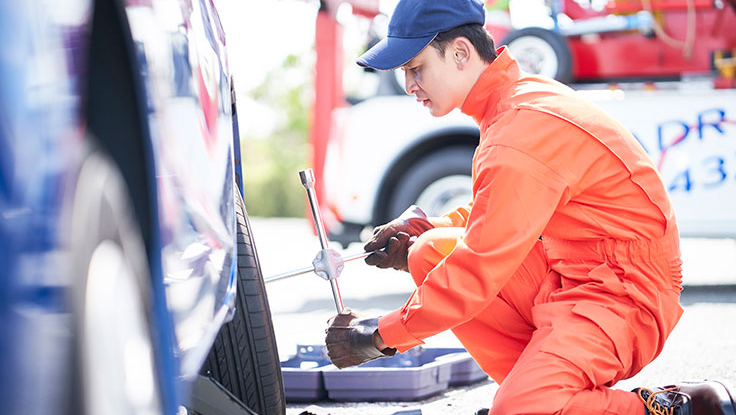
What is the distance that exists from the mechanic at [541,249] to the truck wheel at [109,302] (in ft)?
3.01


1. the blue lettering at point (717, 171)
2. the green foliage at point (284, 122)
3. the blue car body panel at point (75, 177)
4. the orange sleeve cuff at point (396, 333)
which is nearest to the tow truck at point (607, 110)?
the blue lettering at point (717, 171)

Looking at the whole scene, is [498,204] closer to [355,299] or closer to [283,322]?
[283,322]

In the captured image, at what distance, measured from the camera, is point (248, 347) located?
189cm

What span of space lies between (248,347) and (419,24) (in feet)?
2.64

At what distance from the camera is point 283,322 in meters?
4.27

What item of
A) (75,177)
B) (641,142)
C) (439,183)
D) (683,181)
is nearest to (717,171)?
(683,181)

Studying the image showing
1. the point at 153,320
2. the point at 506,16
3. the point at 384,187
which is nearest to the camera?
the point at 153,320

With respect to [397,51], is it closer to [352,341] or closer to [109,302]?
[352,341]

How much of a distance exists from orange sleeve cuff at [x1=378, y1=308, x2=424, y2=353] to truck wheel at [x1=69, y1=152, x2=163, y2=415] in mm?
920

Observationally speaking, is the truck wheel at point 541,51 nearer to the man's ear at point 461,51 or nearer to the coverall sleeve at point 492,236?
the man's ear at point 461,51

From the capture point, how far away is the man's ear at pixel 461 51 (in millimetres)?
2002

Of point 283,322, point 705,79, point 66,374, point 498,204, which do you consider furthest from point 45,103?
point 705,79

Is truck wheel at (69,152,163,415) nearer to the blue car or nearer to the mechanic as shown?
the blue car

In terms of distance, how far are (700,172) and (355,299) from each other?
199cm
